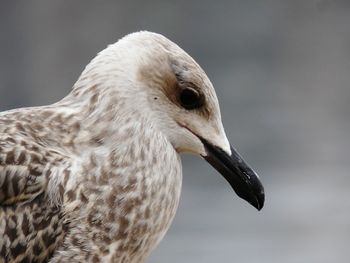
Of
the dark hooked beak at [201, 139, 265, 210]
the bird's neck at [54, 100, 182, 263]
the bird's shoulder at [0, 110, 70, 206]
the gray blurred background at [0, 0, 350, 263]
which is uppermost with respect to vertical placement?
the gray blurred background at [0, 0, 350, 263]

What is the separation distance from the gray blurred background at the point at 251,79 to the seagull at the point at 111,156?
15.6ft

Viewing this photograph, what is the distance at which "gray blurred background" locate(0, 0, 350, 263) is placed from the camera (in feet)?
27.7

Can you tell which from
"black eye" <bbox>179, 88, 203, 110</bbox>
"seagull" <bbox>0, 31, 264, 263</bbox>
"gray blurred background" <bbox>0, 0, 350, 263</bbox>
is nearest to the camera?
"seagull" <bbox>0, 31, 264, 263</bbox>

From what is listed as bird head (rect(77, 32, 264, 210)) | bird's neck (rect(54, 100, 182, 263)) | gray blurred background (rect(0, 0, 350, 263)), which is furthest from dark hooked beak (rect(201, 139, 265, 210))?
gray blurred background (rect(0, 0, 350, 263))

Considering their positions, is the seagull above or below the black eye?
below

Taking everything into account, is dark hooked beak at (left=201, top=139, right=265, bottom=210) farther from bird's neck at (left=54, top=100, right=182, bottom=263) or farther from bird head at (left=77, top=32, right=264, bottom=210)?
bird's neck at (left=54, top=100, right=182, bottom=263)

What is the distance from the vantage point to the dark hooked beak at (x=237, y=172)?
342cm

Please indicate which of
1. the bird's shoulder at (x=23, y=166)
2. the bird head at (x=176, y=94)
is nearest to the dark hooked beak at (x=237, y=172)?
the bird head at (x=176, y=94)

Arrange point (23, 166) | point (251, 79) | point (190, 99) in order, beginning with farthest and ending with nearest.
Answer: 1. point (251, 79)
2. point (190, 99)
3. point (23, 166)

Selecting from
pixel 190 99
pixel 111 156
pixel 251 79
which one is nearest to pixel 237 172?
pixel 190 99

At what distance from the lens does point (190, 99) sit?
11.1ft

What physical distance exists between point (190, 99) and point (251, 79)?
5.78 metres

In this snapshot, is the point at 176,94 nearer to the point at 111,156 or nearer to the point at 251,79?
the point at 111,156

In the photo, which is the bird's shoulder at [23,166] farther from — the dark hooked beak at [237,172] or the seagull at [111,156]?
the dark hooked beak at [237,172]
